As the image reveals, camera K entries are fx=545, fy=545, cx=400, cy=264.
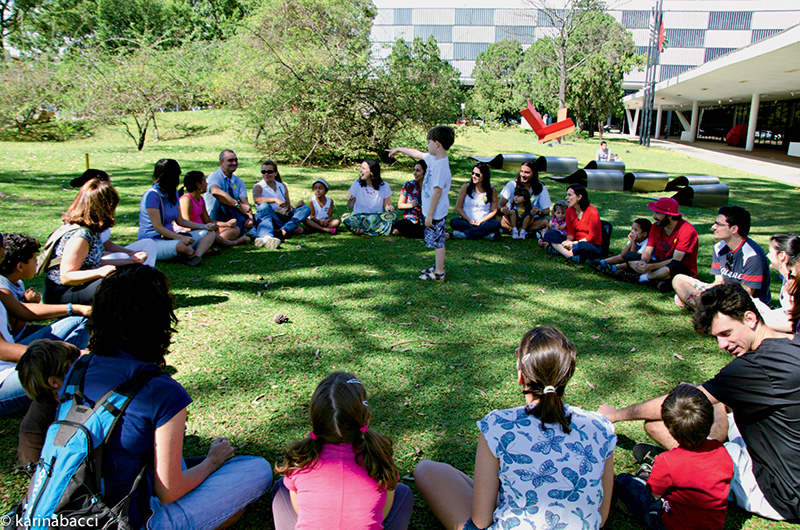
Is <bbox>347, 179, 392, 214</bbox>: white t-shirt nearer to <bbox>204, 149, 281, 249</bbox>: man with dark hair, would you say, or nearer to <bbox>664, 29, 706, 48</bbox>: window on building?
<bbox>204, 149, 281, 249</bbox>: man with dark hair

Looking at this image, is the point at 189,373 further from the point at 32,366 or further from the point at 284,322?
the point at 32,366

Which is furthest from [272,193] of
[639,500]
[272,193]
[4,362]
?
[639,500]

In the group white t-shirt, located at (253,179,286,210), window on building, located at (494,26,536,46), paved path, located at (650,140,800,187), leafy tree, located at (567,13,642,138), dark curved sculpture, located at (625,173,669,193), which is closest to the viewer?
white t-shirt, located at (253,179,286,210)

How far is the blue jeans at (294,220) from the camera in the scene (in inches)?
312

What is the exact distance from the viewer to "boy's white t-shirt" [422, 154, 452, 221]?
225 inches

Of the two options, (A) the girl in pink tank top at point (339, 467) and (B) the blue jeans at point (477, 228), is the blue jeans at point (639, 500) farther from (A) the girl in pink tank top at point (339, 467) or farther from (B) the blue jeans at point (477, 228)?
(B) the blue jeans at point (477, 228)

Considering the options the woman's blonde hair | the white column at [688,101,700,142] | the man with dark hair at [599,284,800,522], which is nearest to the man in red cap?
the man with dark hair at [599,284,800,522]

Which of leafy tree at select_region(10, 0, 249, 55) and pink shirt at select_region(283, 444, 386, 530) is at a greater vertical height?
leafy tree at select_region(10, 0, 249, 55)

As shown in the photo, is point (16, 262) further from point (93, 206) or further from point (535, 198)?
point (535, 198)

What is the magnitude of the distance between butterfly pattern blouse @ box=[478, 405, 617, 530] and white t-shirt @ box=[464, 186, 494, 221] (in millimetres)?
6393

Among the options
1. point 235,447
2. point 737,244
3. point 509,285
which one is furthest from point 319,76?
point 235,447

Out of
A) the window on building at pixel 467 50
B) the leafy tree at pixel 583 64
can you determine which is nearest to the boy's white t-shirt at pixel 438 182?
the leafy tree at pixel 583 64

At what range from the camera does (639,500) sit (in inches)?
113

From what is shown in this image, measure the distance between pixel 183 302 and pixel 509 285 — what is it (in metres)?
3.59
